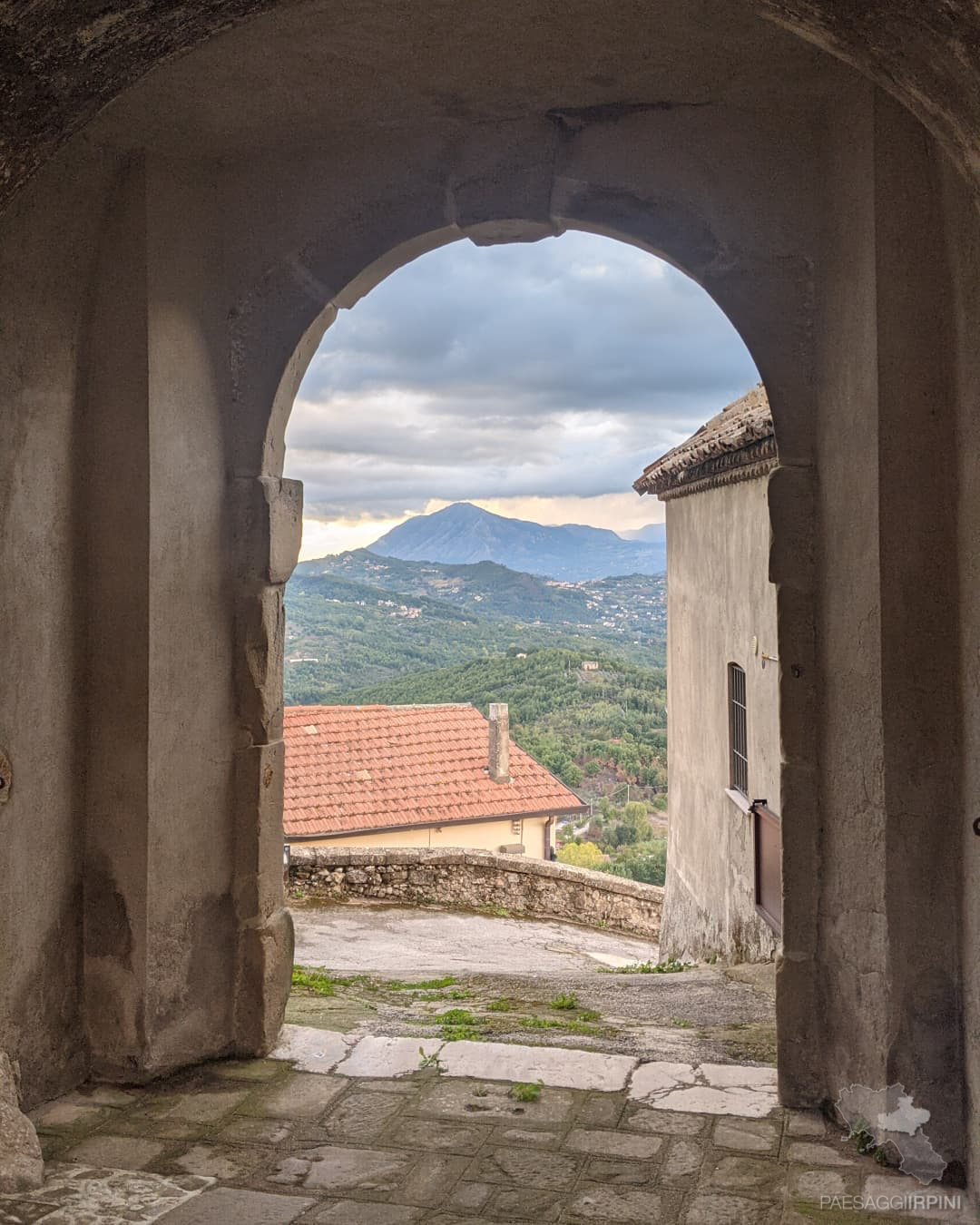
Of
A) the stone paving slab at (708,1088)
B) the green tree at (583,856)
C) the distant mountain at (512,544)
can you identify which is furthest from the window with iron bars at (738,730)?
the distant mountain at (512,544)

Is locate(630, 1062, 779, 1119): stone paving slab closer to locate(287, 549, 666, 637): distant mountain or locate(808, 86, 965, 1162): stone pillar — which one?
locate(808, 86, 965, 1162): stone pillar

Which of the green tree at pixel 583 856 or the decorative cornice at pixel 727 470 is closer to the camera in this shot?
the decorative cornice at pixel 727 470

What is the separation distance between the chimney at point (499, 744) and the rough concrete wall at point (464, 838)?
0.78 metres

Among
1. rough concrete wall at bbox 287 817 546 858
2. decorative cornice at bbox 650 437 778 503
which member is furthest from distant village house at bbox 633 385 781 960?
rough concrete wall at bbox 287 817 546 858

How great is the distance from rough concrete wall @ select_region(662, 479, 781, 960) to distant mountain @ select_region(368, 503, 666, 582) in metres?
90.2

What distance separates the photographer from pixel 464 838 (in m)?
17.8

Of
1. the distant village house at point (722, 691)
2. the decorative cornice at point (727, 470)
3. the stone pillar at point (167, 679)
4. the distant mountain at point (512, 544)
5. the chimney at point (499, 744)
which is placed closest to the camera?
the stone pillar at point (167, 679)

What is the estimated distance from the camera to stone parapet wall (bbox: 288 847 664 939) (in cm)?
1170

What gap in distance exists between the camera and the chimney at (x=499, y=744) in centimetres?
1809

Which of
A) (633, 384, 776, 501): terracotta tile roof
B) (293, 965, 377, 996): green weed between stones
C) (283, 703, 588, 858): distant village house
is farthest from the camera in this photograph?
(283, 703, 588, 858): distant village house

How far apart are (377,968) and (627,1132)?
4969mm

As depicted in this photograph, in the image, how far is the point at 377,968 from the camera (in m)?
8.36

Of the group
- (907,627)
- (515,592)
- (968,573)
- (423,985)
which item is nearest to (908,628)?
(907,627)

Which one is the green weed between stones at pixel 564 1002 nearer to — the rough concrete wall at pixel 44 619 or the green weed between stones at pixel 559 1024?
the green weed between stones at pixel 559 1024
